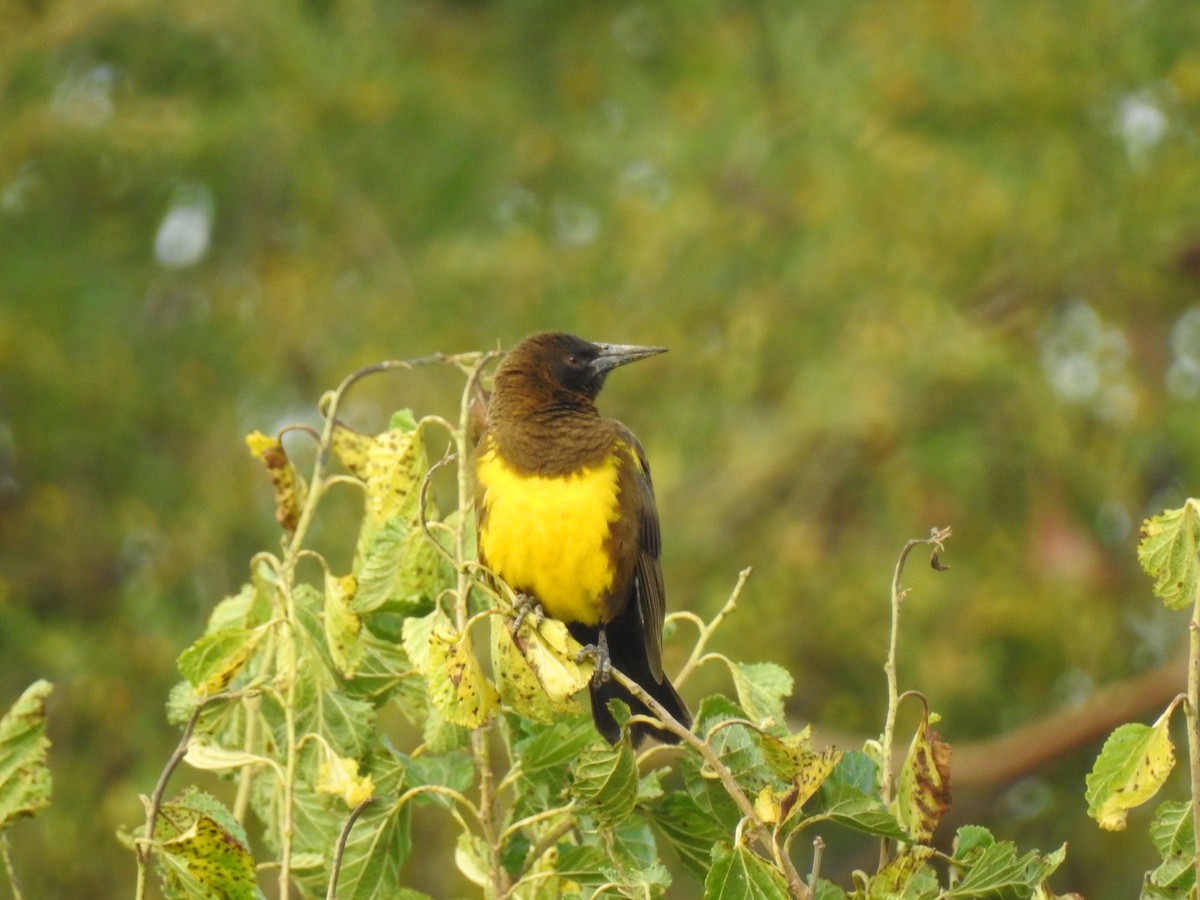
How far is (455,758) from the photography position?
2805mm

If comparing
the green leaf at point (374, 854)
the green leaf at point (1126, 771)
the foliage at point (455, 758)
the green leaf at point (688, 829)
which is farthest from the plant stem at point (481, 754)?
the green leaf at point (1126, 771)

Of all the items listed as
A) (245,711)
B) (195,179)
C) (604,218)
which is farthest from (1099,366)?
(245,711)

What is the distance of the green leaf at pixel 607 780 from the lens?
238cm

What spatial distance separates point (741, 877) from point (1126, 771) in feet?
1.77

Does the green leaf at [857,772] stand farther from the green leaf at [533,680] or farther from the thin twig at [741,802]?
the green leaf at [533,680]

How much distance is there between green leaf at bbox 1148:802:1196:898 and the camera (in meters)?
2.27

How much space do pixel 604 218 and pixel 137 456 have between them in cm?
298

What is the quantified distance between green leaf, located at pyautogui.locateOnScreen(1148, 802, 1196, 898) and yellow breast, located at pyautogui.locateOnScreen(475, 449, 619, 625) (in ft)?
4.29

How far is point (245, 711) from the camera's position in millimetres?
2801

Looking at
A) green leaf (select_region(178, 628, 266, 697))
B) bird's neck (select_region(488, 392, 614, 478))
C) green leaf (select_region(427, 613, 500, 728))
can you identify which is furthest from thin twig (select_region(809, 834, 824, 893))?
bird's neck (select_region(488, 392, 614, 478))

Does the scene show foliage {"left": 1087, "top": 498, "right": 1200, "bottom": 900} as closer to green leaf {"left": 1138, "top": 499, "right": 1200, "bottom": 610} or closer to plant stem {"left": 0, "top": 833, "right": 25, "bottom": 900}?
green leaf {"left": 1138, "top": 499, "right": 1200, "bottom": 610}

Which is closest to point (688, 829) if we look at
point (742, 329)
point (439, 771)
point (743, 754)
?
point (743, 754)

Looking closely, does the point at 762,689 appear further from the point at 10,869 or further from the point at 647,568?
the point at 10,869

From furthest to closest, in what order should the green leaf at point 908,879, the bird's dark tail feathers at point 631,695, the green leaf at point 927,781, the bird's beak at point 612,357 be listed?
the bird's beak at point 612,357 → the bird's dark tail feathers at point 631,695 → the green leaf at point 927,781 → the green leaf at point 908,879
